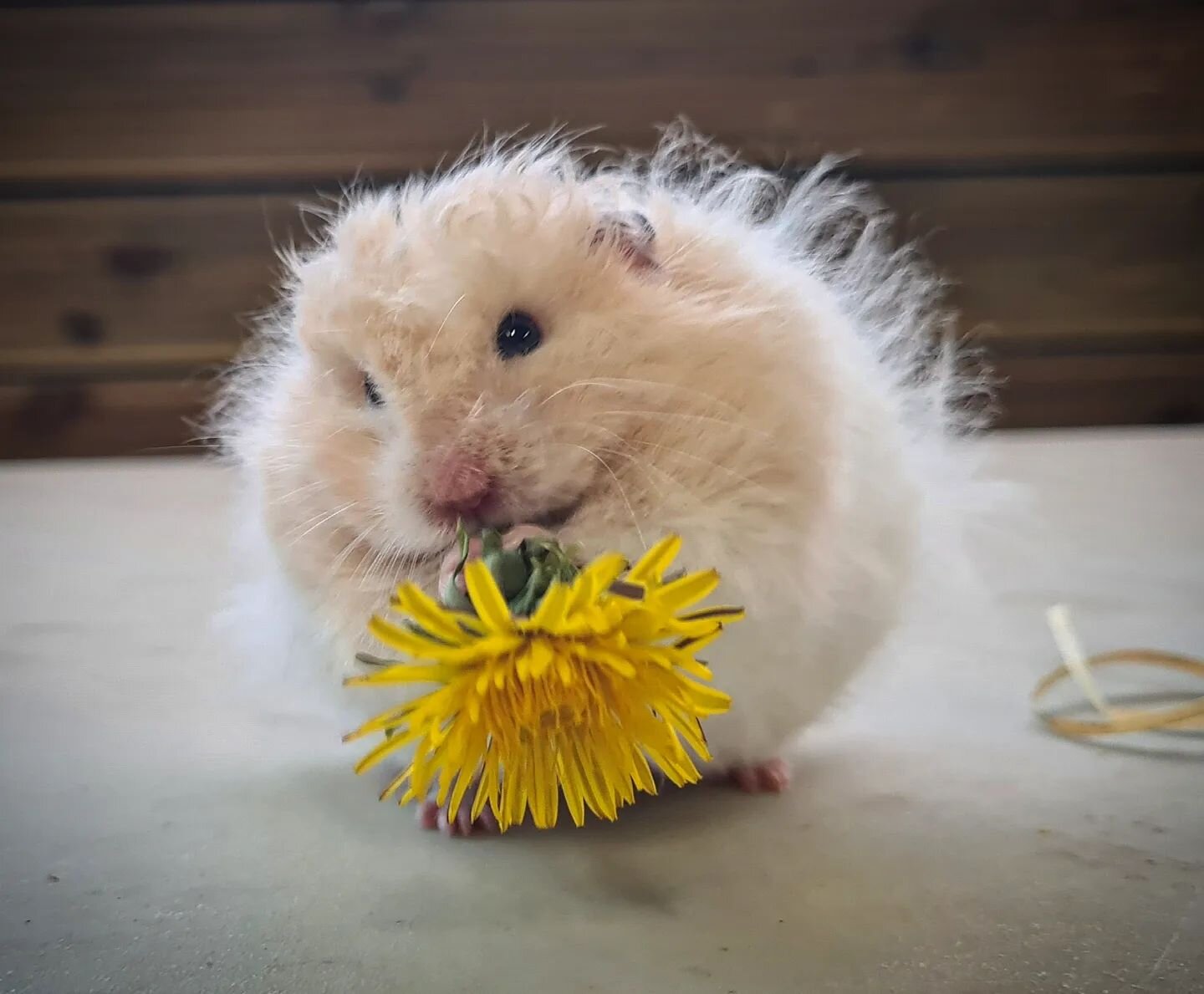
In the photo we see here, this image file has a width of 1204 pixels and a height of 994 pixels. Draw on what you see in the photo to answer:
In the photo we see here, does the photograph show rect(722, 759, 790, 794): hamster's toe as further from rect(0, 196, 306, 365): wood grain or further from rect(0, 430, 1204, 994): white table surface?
rect(0, 196, 306, 365): wood grain

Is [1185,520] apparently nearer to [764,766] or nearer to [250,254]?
[764,766]

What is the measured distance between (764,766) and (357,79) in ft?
5.76

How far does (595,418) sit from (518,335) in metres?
0.07

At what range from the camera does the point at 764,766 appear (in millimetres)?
846

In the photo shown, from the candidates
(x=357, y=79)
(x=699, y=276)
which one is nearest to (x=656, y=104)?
(x=357, y=79)

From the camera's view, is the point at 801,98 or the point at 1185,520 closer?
the point at 1185,520

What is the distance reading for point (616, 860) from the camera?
739 millimetres

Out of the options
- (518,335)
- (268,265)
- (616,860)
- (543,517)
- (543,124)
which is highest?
(543,124)

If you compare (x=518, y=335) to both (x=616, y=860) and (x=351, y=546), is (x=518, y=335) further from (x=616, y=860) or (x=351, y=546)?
(x=616, y=860)

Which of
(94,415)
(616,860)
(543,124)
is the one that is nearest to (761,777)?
(616,860)

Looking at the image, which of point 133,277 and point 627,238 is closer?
point 627,238

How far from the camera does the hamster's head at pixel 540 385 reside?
635mm

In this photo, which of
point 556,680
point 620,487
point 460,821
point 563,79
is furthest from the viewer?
point 563,79

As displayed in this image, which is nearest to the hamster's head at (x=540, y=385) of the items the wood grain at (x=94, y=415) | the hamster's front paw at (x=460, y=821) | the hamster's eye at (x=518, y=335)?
the hamster's eye at (x=518, y=335)
